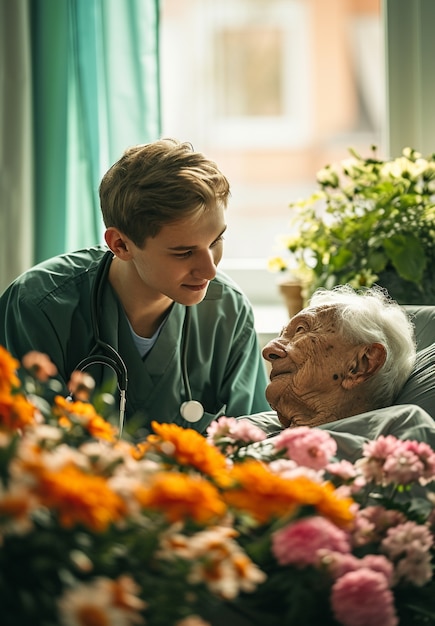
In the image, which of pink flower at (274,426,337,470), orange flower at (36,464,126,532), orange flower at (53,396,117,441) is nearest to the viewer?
orange flower at (36,464,126,532)

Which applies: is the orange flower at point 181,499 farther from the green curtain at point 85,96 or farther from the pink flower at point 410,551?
the green curtain at point 85,96

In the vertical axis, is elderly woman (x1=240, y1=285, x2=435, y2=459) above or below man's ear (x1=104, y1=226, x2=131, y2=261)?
below

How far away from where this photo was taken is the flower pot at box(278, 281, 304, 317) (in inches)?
108

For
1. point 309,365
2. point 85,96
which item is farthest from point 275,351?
point 85,96

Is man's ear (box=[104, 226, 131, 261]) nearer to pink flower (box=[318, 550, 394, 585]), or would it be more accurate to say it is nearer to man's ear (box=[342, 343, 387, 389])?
man's ear (box=[342, 343, 387, 389])

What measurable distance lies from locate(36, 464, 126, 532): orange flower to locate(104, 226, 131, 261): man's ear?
118 cm

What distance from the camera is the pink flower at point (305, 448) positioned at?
1.11m

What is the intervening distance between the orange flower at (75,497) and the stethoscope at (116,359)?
946 millimetres

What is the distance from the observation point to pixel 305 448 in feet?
3.63

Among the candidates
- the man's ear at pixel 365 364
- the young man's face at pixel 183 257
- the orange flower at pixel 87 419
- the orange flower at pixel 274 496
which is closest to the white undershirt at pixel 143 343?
the young man's face at pixel 183 257

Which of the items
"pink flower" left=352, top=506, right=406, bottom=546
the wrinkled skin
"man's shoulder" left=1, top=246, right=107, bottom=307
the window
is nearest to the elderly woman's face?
the wrinkled skin

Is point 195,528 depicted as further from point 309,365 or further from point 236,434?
point 309,365

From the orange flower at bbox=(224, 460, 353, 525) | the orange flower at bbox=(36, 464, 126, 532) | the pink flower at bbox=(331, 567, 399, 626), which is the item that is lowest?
the pink flower at bbox=(331, 567, 399, 626)

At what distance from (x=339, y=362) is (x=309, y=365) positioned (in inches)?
2.4
